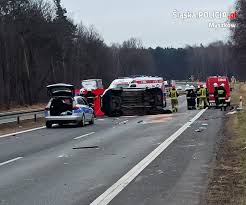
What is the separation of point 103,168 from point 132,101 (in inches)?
837

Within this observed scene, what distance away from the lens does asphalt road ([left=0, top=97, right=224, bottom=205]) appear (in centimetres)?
886

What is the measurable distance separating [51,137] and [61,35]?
58.8 m

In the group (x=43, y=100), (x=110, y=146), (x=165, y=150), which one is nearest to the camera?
(x=165, y=150)

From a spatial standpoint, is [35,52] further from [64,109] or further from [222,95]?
[64,109]

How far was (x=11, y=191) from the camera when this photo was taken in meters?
9.57

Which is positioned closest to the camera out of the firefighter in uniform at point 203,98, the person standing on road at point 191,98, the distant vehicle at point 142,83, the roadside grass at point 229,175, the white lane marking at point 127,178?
the roadside grass at point 229,175

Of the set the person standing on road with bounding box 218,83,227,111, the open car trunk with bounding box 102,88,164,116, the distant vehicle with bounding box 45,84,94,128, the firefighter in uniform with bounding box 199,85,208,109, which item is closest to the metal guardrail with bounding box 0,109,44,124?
the distant vehicle with bounding box 45,84,94,128

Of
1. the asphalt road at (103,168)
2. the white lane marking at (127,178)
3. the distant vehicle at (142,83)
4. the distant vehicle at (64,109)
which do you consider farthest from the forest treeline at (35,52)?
the white lane marking at (127,178)

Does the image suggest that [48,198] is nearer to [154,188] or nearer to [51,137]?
[154,188]

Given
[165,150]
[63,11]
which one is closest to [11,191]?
[165,150]

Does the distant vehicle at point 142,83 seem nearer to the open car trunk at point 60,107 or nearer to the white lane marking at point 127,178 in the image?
the open car trunk at point 60,107

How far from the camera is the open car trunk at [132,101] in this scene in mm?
32969

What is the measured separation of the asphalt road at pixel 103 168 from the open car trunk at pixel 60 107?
498 cm

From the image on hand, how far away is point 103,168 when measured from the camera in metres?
12.1
